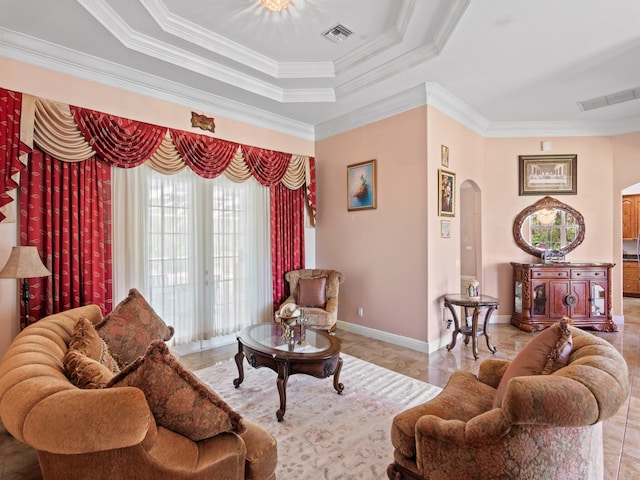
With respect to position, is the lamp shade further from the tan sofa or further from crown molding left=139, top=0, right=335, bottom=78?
crown molding left=139, top=0, right=335, bottom=78

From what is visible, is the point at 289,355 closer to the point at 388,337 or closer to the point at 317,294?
the point at 317,294

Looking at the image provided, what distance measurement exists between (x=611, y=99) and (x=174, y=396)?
5.96 meters

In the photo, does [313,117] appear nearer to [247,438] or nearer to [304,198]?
[304,198]

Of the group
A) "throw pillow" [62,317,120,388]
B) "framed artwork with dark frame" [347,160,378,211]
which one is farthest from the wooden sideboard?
"throw pillow" [62,317,120,388]

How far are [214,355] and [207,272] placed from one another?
1.06m

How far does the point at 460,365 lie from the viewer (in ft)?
11.9

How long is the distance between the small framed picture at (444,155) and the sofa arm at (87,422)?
164 inches

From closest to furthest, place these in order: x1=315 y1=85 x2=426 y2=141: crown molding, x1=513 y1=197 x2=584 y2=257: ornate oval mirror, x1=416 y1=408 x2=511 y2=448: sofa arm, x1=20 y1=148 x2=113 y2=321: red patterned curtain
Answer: x1=416 y1=408 x2=511 y2=448: sofa arm, x1=20 y1=148 x2=113 y2=321: red patterned curtain, x1=315 y1=85 x2=426 y2=141: crown molding, x1=513 y1=197 x2=584 y2=257: ornate oval mirror

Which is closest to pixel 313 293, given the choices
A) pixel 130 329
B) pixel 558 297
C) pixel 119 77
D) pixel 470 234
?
pixel 130 329

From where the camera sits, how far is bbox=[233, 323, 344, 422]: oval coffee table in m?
2.54

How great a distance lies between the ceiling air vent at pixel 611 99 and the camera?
13.4 feet

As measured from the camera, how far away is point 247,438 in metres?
1.52

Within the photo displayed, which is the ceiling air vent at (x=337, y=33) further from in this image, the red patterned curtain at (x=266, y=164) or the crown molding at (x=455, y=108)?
the red patterned curtain at (x=266, y=164)

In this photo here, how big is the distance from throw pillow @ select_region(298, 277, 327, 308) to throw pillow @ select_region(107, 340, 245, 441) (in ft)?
10.7
